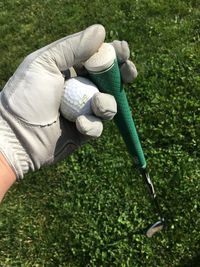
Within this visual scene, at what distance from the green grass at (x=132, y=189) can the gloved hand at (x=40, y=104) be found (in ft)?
5.52

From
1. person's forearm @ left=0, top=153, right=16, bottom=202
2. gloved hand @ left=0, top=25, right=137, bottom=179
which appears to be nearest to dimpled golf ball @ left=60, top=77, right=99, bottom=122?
gloved hand @ left=0, top=25, right=137, bottom=179

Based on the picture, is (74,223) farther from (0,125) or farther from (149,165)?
(0,125)

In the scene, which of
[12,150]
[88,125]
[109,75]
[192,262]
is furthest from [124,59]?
[192,262]

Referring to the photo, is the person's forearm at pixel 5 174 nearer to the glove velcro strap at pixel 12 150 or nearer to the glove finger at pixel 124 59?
the glove velcro strap at pixel 12 150

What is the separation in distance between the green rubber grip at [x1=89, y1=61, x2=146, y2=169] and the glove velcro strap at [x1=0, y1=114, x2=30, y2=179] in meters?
0.57

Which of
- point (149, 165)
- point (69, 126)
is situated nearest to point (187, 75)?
point (149, 165)

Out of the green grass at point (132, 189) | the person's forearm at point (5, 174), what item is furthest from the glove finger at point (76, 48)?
the green grass at point (132, 189)

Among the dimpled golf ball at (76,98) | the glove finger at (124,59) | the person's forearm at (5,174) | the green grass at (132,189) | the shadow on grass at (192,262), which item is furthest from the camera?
the green grass at (132,189)

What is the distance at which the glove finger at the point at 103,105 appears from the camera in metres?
2.97

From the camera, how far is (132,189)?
4754mm

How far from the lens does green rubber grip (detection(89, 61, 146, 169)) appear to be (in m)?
3.13

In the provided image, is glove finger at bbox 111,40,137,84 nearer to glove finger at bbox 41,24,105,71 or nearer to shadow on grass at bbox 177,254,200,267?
glove finger at bbox 41,24,105,71

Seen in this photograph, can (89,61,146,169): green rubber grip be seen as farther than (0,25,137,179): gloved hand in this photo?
Yes

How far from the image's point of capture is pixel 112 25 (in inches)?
236
